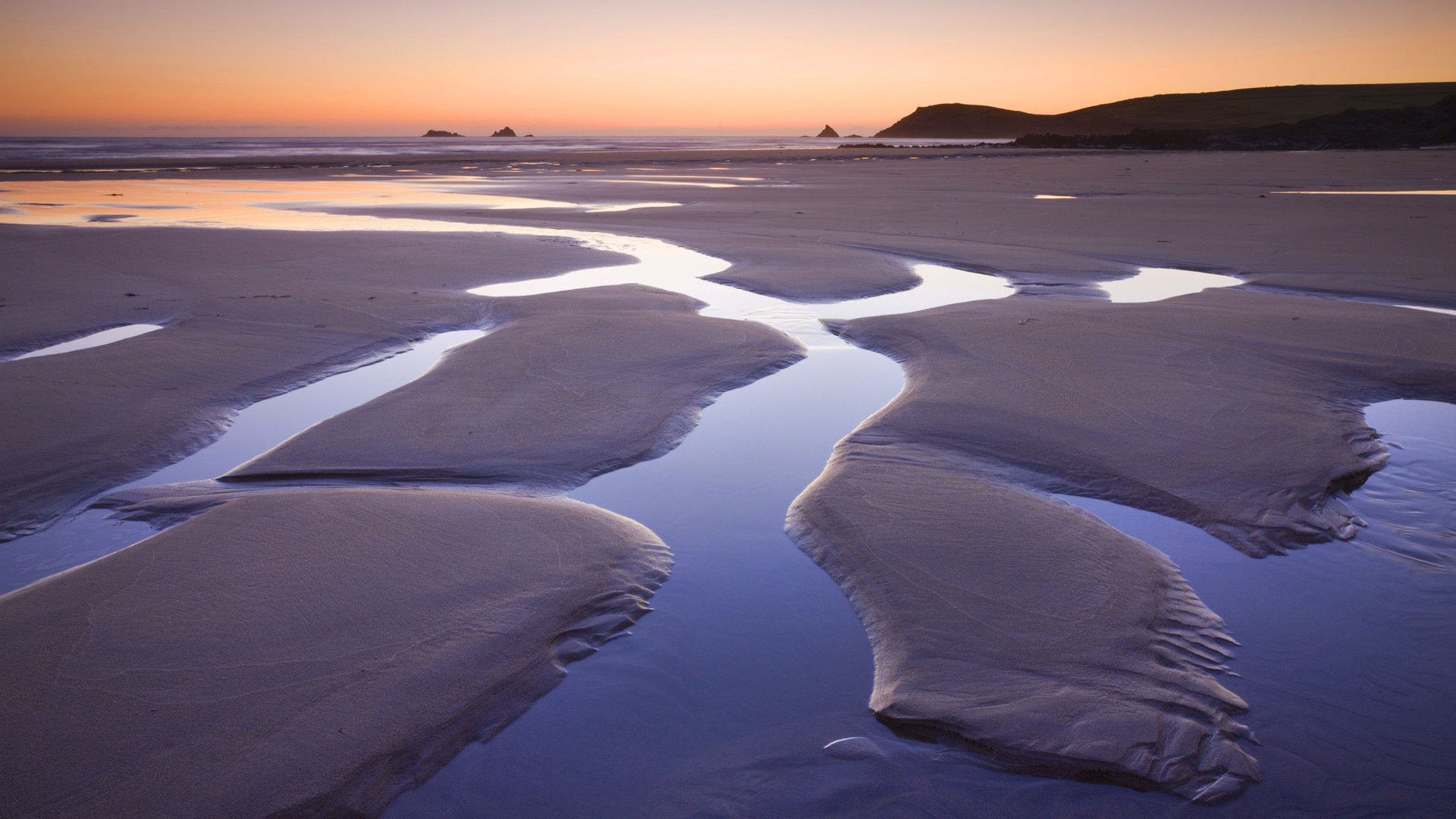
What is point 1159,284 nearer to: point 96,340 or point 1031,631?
point 1031,631

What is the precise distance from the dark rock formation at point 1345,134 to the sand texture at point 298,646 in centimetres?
4720

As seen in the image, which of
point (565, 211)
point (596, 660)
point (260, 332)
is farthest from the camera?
point (565, 211)

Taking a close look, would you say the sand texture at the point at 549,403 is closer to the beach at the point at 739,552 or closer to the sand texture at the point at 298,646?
the beach at the point at 739,552

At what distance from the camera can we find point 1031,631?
225cm

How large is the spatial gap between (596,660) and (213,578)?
1270 millimetres

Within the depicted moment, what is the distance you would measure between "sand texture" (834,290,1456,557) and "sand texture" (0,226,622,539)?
10.9 feet

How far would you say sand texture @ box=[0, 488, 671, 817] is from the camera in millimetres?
1741

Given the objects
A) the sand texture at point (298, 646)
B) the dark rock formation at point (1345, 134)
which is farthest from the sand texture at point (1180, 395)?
the dark rock formation at point (1345, 134)

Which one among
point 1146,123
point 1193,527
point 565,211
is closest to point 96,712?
point 1193,527

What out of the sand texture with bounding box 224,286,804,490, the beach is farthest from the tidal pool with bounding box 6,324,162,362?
the sand texture with bounding box 224,286,804,490

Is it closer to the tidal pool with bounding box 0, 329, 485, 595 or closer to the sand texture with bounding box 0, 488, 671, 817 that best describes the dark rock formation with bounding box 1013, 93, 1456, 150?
the tidal pool with bounding box 0, 329, 485, 595

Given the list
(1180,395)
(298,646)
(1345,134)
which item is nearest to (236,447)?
(298,646)

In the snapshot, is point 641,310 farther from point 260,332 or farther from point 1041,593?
point 1041,593

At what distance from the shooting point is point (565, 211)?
1363 centimetres
